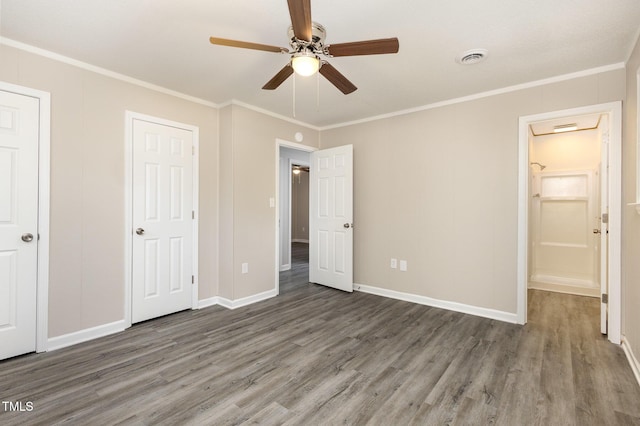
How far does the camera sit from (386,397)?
6.41ft

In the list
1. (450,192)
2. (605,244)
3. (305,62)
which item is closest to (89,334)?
(305,62)

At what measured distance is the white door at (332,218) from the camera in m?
4.39

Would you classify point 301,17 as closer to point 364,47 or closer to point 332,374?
point 364,47

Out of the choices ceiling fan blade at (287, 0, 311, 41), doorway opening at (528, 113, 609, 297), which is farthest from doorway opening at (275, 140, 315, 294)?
doorway opening at (528, 113, 609, 297)

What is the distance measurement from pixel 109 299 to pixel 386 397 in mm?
2641

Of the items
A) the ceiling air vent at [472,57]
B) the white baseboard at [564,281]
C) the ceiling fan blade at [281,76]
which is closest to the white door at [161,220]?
the ceiling fan blade at [281,76]

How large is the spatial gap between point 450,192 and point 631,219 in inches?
61.3

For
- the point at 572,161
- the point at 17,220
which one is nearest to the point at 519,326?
the point at 572,161

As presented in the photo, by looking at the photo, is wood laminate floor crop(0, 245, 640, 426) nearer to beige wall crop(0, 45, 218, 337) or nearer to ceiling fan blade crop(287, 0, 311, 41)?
beige wall crop(0, 45, 218, 337)

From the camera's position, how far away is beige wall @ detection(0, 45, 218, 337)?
2.59 metres

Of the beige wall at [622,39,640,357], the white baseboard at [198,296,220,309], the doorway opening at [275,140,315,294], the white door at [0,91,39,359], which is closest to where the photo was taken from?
the beige wall at [622,39,640,357]

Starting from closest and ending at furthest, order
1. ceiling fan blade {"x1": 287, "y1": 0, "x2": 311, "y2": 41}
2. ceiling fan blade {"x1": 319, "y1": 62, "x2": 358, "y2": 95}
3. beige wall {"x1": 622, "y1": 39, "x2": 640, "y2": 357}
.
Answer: ceiling fan blade {"x1": 287, "y1": 0, "x2": 311, "y2": 41}
ceiling fan blade {"x1": 319, "y1": 62, "x2": 358, "y2": 95}
beige wall {"x1": 622, "y1": 39, "x2": 640, "y2": 357}

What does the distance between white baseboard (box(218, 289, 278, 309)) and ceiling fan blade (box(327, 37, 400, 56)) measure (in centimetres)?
294

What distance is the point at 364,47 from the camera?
1880 millimetres
